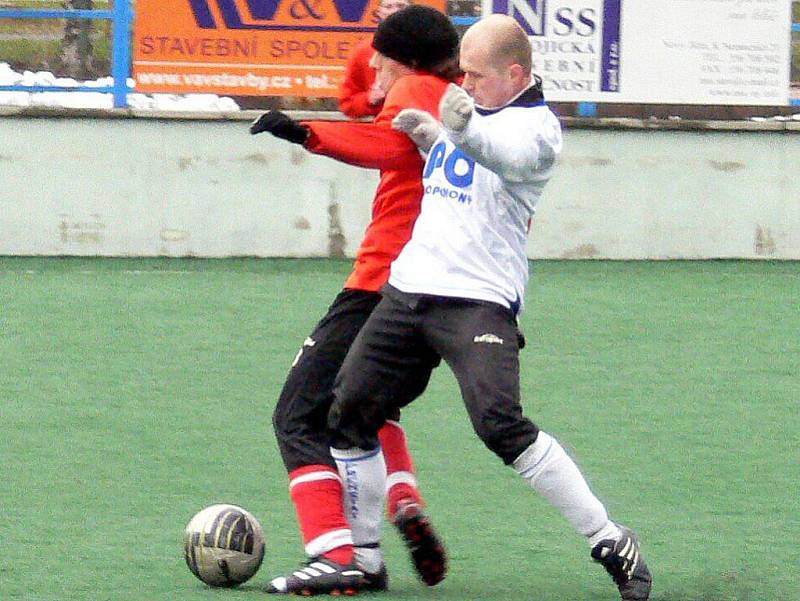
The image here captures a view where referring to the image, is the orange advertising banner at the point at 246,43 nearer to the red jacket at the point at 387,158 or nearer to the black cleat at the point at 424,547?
the red jacket at the point at 387,158

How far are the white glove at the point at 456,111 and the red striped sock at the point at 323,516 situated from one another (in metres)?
1.16

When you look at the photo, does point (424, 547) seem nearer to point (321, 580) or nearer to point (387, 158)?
point (321, 580)

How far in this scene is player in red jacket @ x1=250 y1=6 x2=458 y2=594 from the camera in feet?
15.9

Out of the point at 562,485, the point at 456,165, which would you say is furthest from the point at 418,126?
the point at 562,485

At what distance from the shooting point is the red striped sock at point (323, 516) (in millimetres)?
4906

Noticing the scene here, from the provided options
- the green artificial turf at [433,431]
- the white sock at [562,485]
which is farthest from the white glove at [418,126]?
the green artificial turf at [433,431]

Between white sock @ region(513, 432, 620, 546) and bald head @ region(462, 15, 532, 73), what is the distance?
0.98 m

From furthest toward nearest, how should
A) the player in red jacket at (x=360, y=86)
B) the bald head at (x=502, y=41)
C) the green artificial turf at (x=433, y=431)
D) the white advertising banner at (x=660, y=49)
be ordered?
the white advertising banner at (x=660, y=49), the player in red jacket at (x=360, y=86), the green artificial turf at (x=433, y=431), the bald head at (x=502, y=41)

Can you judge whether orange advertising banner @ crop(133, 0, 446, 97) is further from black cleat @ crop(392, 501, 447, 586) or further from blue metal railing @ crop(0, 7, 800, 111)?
black cleat @ crop(392, 501, 447, 586)

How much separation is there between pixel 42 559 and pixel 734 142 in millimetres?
8479

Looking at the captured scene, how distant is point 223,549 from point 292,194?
7.68 metres

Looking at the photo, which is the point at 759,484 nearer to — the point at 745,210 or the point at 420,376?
the point at 420,376

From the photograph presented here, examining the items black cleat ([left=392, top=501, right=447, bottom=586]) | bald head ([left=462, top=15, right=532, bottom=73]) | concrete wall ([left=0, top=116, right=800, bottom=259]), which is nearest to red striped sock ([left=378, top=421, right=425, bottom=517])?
black cleat ([left=392, top=501, right=447, bottom=586])

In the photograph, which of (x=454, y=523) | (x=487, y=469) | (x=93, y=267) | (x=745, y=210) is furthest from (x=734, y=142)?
(x=454, y=523)
